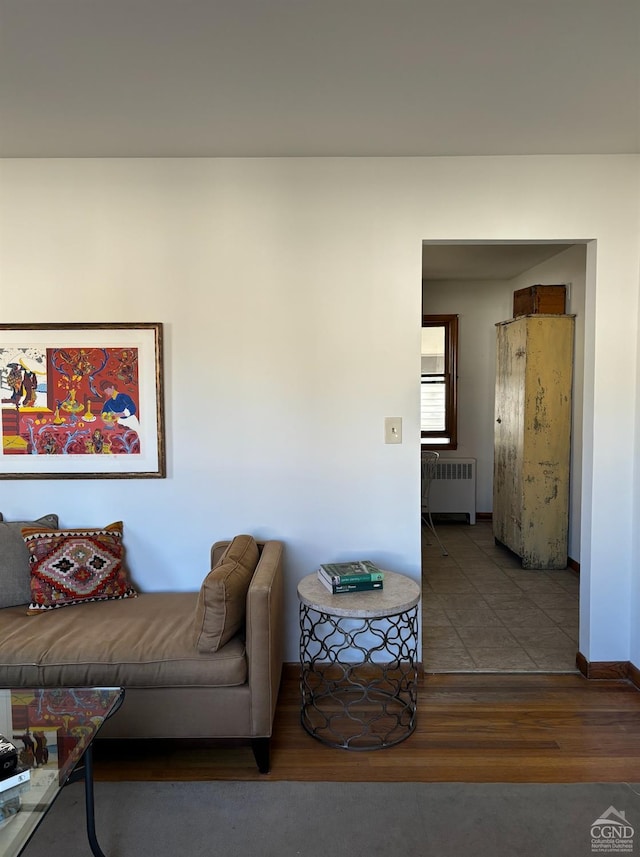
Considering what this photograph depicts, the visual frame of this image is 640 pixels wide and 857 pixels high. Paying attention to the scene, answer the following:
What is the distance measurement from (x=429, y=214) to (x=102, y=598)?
2387mm

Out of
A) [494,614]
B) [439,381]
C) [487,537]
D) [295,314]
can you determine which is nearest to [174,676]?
[295,314]

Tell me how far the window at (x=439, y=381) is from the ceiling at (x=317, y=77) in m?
3.29

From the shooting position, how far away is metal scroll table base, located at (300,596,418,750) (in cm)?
230

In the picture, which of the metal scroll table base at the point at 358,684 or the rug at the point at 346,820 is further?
the metal scroll table base at the point at 358,684

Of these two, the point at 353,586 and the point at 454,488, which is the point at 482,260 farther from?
the point at 353,586

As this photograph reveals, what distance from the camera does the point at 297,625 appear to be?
280 centimetres

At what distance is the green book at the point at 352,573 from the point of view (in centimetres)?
232

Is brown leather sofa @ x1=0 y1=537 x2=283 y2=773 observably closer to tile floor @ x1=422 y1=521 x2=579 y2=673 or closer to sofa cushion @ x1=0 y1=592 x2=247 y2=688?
sofa cushion @ x1=0 y1=592 x2=247 y2=688

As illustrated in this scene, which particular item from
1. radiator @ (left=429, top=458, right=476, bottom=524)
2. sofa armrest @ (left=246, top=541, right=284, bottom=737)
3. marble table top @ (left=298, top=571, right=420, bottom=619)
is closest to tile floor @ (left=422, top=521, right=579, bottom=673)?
marble table top @ (left=298, top=571, right=420, bottom=619)

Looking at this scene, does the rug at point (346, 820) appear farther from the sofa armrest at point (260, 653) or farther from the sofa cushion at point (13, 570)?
the sofa cushion at point (13, 570)

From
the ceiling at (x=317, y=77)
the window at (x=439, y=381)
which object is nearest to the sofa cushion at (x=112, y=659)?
the ceiling at (x=317, y=77)

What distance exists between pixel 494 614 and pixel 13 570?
2759 mm

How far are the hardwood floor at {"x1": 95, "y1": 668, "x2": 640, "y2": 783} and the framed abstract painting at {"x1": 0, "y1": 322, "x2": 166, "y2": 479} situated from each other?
125 centimetres

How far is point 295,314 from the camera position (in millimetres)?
2711
